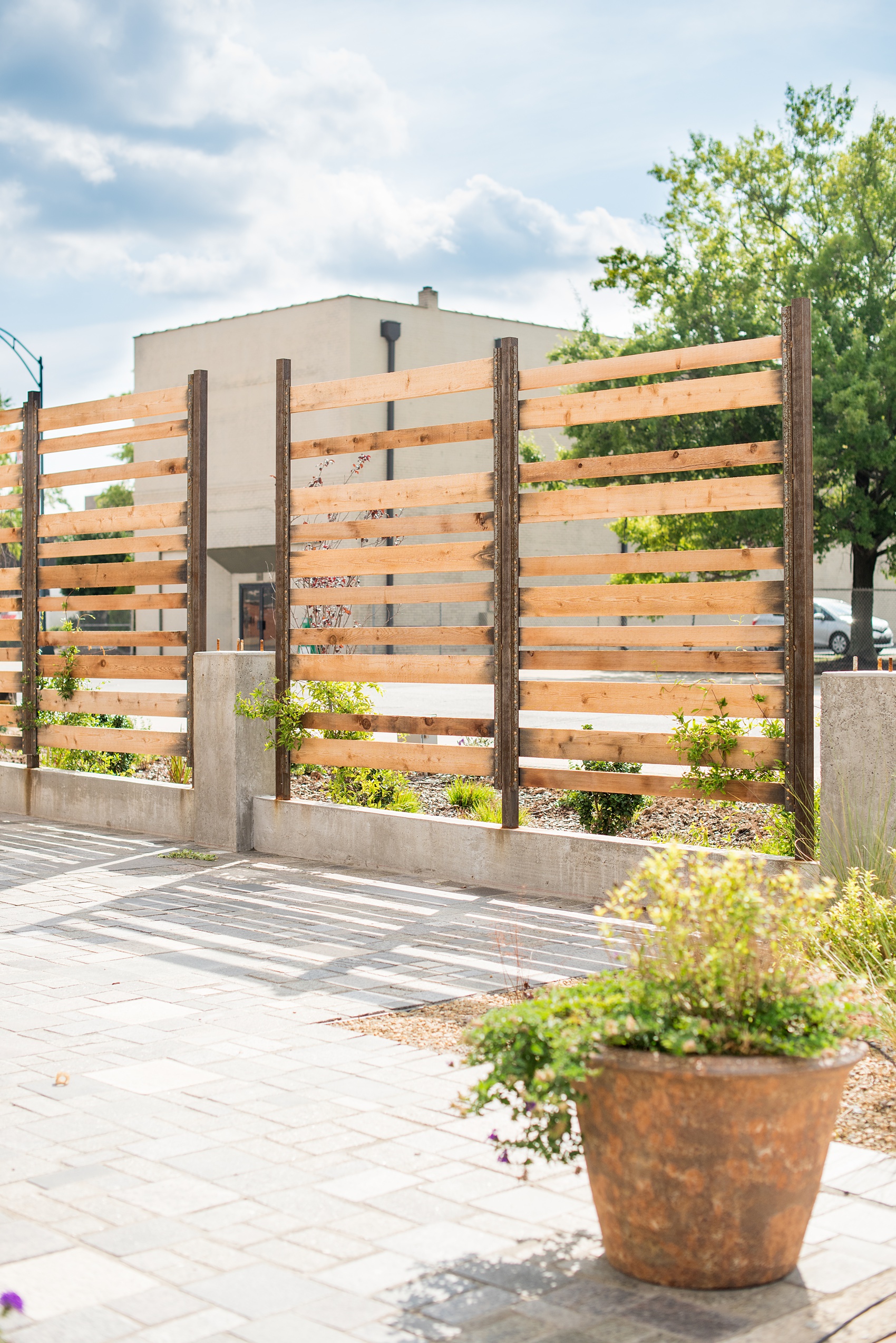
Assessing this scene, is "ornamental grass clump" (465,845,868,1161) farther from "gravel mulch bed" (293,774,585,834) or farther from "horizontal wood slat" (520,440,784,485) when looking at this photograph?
"gravel mulch bed" (293,774,585,834)

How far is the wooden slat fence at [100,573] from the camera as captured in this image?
1020cm

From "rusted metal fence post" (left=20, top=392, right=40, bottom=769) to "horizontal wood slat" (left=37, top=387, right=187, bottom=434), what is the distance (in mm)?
179

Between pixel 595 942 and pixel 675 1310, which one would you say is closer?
pixel 675 1310

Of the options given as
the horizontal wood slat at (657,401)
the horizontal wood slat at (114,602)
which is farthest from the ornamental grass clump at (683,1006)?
the horizontal wood slat at (114,602)

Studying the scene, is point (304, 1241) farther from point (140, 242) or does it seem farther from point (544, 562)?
point (140, 242)

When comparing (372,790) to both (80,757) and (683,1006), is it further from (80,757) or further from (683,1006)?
(683,1006)

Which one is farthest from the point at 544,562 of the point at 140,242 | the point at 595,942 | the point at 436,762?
the point at 140,242

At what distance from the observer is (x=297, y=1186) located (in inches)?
146

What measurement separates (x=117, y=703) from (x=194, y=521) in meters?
1.70

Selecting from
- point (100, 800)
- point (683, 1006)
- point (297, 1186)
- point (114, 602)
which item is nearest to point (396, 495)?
point (114, 602)

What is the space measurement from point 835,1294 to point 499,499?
5778mm

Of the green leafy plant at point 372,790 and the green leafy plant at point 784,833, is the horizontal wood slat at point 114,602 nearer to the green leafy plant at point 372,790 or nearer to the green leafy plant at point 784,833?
the green leafy plant at point 372,790

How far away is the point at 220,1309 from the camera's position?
298 centimetres

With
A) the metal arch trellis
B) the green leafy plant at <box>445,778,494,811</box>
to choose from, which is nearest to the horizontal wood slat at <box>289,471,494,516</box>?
the green leafy plant at <box>445,778,494,811</box>
